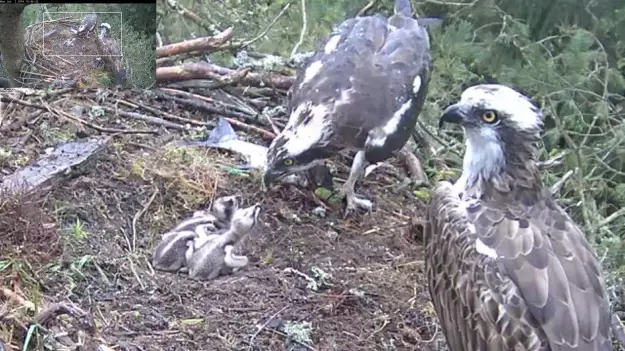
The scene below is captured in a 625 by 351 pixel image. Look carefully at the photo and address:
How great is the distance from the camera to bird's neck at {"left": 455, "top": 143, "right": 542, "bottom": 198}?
8.68 ft

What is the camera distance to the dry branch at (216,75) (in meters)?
3.20

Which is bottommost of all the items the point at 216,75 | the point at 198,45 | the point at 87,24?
the point at 216,75

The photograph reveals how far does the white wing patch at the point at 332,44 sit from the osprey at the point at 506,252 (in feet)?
1.98

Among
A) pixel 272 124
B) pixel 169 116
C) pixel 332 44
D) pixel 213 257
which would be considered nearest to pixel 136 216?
pixel 213 257

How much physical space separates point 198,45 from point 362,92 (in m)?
0.49

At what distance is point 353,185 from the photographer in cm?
315

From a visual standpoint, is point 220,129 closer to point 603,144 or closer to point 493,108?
point 493,108

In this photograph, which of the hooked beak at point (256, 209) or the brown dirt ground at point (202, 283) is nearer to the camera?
the brown dirt ground at point (202, 283)

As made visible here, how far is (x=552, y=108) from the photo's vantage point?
121 inches

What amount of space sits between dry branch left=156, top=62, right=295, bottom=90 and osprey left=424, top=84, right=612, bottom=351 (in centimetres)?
75

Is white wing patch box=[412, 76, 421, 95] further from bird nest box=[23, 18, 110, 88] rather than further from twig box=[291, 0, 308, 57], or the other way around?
bird nest box=[23, 18, 110, 88]

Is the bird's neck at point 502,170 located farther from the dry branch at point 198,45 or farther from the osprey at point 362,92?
the dry branch at point 198,45

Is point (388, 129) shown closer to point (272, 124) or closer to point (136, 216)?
point (272, 124)

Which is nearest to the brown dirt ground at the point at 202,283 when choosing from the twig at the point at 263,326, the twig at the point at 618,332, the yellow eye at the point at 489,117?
the twig at the point at 263,326
